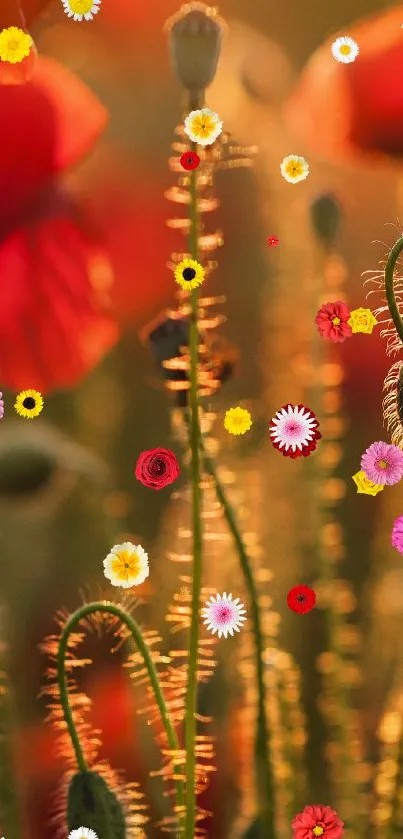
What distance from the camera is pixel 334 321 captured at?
0.80 m

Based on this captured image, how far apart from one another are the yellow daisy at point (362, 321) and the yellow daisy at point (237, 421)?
13 centimetres

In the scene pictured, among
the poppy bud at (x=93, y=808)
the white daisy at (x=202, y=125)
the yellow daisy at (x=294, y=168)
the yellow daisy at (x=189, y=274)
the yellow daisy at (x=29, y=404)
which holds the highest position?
the white daisy at (x=202, y=125)

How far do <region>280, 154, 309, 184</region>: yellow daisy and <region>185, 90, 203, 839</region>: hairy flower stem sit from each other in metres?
0.08

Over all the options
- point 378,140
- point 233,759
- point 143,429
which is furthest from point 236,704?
point 378,140

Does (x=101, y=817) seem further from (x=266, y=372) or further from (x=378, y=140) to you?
(x=378, y=140)

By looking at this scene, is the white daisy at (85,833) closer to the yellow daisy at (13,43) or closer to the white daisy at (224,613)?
the white daisy at (224,613)

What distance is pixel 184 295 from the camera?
79 centimetres

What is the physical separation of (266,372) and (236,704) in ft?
1.00

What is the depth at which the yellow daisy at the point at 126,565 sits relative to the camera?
78cm

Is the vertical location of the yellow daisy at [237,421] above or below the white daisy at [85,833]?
above

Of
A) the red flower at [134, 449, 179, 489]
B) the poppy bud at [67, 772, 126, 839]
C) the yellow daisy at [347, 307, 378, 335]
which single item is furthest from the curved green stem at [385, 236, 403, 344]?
the poppy bud at [67, 772, 126, 839]

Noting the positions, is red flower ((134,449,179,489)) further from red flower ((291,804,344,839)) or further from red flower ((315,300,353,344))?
red flower ((291,804,344,839))

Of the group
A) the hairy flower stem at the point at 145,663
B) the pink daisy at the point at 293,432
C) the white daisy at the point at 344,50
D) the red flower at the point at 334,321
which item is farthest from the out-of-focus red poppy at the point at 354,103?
the hairy flower stem at the point at 145,663

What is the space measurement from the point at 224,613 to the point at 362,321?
0.30 metres
